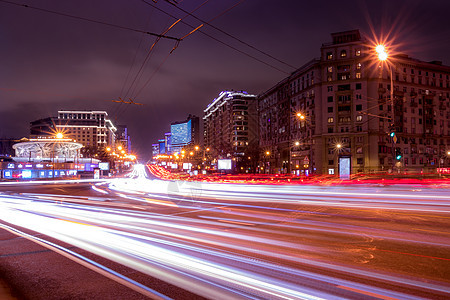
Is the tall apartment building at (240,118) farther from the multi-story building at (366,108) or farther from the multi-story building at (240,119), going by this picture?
the multi-story building at (366,108)

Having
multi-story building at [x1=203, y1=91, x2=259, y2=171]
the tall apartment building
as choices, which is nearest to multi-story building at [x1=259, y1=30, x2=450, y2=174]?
multi-story building at [x1=203, y1=91, x2=259, y2=171]

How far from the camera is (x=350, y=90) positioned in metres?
59.8

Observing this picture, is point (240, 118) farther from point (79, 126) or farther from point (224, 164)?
point (79, 126)

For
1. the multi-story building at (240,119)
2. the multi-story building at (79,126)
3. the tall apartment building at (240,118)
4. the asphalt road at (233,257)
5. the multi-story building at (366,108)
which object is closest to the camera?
the asphalt road at (233,257)

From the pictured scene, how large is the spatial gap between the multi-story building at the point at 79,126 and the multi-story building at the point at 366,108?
5389 inches

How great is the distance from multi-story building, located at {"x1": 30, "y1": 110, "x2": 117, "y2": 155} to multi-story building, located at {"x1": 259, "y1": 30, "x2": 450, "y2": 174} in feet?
449

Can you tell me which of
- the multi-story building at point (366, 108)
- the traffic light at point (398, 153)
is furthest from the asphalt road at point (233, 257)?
the multi-story building at point (366, 108)

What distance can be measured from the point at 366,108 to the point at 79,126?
543 ft

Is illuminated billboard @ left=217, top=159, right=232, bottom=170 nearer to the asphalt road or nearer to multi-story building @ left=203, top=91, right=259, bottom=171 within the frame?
the asphalt road

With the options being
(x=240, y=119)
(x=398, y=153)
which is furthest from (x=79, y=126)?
(x=398, y=153)

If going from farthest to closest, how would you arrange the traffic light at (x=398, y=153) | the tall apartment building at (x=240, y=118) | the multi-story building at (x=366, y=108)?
the tall apartment building at (x=240, y=118)
the multi-story building at (x=366, y=108)
the traffic light at (x=398, y=153)

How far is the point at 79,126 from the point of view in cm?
17538

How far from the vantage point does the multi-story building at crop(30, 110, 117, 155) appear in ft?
566

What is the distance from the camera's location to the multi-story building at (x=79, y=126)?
172 metres
